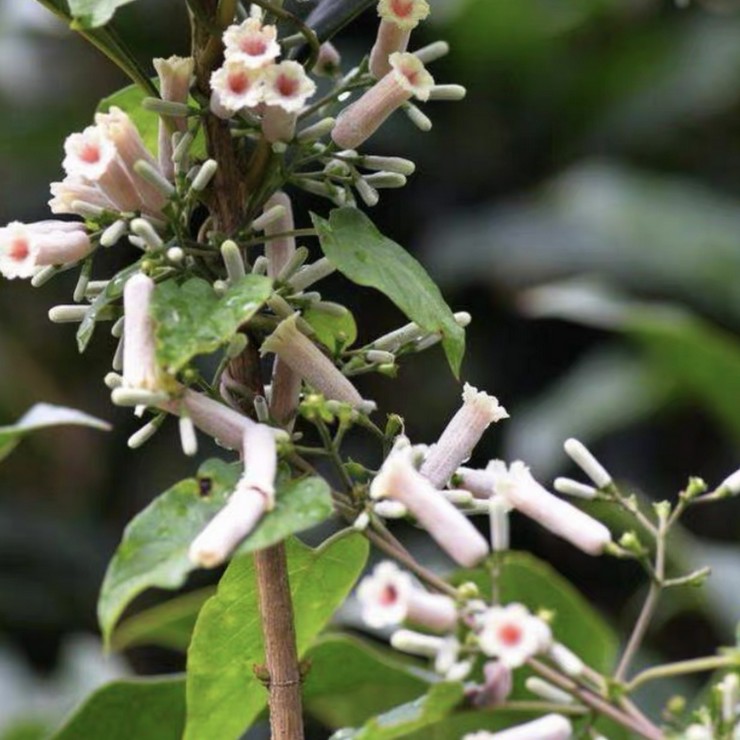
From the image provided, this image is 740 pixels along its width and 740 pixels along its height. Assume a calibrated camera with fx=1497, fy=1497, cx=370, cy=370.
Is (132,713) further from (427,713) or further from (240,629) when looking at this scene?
(427,713)

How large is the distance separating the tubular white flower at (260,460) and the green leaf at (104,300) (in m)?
0.10

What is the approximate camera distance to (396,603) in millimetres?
583

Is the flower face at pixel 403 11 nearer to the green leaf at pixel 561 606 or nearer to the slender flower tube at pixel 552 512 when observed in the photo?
the slender flower tube at pixel 552 512

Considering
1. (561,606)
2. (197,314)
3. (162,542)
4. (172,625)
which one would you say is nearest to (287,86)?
(197,314)

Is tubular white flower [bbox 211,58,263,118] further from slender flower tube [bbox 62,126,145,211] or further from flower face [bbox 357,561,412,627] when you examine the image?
flower face [bbox 357,561,412,627]

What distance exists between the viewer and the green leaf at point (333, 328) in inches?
30.1

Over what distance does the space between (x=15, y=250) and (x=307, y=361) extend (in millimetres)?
151

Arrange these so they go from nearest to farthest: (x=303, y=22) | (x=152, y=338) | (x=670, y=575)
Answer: (x=152, y=338), (x=303, y=22), (x=670, y=575)

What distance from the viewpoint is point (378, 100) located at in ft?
2.46

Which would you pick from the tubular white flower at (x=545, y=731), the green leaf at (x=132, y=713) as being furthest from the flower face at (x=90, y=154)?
the green leaf at (x=132, y=713)

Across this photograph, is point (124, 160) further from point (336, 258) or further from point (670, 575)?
point (670, 575)

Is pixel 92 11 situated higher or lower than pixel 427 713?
higher

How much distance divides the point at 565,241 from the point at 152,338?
278 cm

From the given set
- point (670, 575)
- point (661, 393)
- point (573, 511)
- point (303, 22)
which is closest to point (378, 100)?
point (303, 22)
